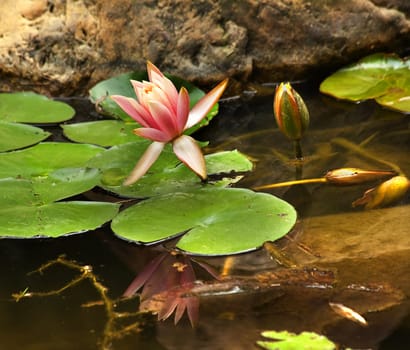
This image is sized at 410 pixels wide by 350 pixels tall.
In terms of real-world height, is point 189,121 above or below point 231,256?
above

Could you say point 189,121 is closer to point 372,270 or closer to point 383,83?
point 372,270

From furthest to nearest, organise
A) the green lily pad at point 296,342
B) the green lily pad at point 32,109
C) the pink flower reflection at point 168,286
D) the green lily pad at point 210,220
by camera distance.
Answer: the green lily pad at point 32,109 → the green lily pad at point 210,220 → the pink flower reflection at point 168,286 → the green lily pad at point 296,342

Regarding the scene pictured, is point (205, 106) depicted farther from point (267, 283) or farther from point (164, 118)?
point (267, 283)

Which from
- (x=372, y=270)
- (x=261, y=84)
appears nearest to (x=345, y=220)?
(x=372, y=270)

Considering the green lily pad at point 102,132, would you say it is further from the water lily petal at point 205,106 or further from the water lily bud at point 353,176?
the water lily bud at point 353,176

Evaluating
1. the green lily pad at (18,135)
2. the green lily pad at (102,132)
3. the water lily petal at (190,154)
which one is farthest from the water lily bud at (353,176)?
the green lily pad at (18,135)

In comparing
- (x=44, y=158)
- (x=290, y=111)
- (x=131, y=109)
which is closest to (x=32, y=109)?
(x=44, y=158)

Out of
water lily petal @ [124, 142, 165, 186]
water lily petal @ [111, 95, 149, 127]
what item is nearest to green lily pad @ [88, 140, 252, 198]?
water lily petal @ [124, 142, 165, 186]
